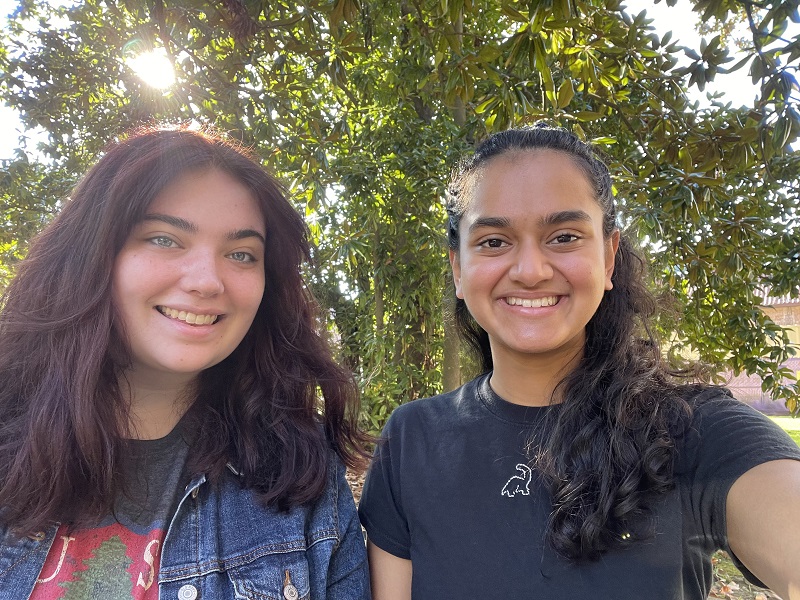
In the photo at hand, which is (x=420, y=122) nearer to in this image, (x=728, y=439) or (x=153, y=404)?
(x=153, y=404)

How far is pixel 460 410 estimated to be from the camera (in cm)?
162

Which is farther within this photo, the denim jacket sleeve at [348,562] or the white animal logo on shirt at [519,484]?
the denim jacket sleeve at [348,562]

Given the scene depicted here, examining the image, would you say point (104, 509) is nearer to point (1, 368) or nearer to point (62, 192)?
point (1, 368)

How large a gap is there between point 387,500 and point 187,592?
0.54 meters

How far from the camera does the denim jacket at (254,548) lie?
1.43m

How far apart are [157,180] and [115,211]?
0.44ft

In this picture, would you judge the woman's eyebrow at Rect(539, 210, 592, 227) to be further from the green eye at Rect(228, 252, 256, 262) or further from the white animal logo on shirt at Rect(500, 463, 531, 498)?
the green eye at Rect(228, 252, 256, 262)

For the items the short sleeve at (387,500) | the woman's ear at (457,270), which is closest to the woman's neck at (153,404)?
the short sleeve at (387,500)

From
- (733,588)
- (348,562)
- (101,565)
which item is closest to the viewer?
(101,565)

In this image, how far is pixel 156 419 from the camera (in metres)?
1.64

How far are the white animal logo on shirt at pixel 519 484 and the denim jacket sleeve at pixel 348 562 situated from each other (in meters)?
0.47

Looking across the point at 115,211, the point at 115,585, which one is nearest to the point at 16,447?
the point at 115,585

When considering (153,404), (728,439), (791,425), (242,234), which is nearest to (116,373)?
(153,404)

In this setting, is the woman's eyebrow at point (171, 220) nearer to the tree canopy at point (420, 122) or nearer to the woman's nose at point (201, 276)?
the woman's nose at point (201, 276)
